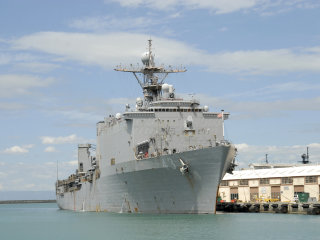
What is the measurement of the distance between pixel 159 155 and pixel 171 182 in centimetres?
208

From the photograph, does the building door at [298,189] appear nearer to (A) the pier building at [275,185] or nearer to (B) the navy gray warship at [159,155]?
(A) the pier building at [275,185]

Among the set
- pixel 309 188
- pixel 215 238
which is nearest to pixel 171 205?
pixel 215 238

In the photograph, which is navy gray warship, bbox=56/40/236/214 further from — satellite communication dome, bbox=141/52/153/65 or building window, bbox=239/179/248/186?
building window, bbox=239/179/248/186

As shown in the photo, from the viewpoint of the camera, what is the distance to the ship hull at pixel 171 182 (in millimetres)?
34062

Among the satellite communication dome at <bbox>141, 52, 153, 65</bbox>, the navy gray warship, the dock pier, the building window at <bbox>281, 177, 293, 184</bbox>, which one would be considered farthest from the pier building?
the satellite communication dome at <bbox>141, 52, 153, 65</bbox>

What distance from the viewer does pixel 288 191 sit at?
49.6 meters

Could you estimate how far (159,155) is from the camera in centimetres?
3622

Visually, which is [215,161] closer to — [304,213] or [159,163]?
[159,163]

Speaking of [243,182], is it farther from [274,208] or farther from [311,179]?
[274,208]

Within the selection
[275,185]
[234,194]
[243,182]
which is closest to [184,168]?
[275,185]

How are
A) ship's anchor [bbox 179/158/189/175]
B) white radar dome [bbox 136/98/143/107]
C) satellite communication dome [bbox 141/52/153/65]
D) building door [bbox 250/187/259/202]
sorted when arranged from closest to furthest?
ship's anchor [bbox 179/158/189/175] < white radar dome [bbox 136/98/143/107] < satellite communication dome [bbox 141/52/153/65] < building door [bbox 250/187/259/202]

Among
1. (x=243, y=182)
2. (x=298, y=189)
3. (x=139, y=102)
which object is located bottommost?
(x=298, y=189)

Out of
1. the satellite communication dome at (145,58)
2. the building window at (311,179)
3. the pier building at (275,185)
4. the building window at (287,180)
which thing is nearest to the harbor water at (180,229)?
the building window at (311,179)

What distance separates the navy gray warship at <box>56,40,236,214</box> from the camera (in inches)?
1361
